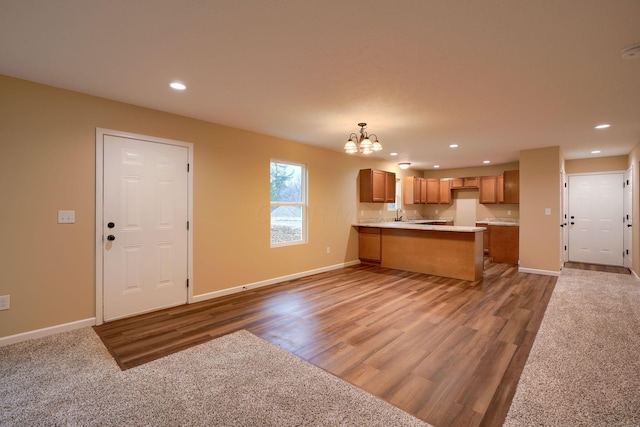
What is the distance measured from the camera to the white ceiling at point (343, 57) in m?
1.81

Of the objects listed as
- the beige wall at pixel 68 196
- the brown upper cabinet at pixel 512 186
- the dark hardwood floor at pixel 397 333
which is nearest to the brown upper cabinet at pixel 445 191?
the brown upper cabinet at pixel 512 186

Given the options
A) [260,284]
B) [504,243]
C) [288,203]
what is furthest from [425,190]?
[260,284]

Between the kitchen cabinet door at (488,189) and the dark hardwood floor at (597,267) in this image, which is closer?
the dark hardwood floor at (597,267)

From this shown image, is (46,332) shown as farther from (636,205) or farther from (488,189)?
(488,189)

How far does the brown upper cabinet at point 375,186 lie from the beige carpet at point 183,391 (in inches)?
184

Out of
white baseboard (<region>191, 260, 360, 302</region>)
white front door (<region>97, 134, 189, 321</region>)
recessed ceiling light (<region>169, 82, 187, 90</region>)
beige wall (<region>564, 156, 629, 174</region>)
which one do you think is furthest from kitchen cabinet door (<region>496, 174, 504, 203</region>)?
recessed ceiling light (<region>169, 82, 187, 90</region>)

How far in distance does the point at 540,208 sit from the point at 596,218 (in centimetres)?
234

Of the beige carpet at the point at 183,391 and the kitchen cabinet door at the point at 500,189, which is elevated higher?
the kitchen cabinet door at the point at 500,189

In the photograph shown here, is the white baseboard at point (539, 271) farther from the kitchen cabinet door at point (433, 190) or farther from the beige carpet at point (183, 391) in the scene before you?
the beige carpet at point (183, 391)

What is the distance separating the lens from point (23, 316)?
Result: 9.30 ft

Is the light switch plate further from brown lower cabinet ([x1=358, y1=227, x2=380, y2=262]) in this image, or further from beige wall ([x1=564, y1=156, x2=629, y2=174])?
beige wall ([x1=564, y1=156, x2=629, y2=174])

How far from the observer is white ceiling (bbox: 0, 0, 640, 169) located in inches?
71.4

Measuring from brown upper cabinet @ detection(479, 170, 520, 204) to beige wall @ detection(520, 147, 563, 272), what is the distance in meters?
1.70

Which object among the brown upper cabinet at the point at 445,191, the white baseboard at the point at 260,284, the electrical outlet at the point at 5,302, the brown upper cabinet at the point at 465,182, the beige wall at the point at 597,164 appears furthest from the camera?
the brown upper cabinet at the point at 445,191
